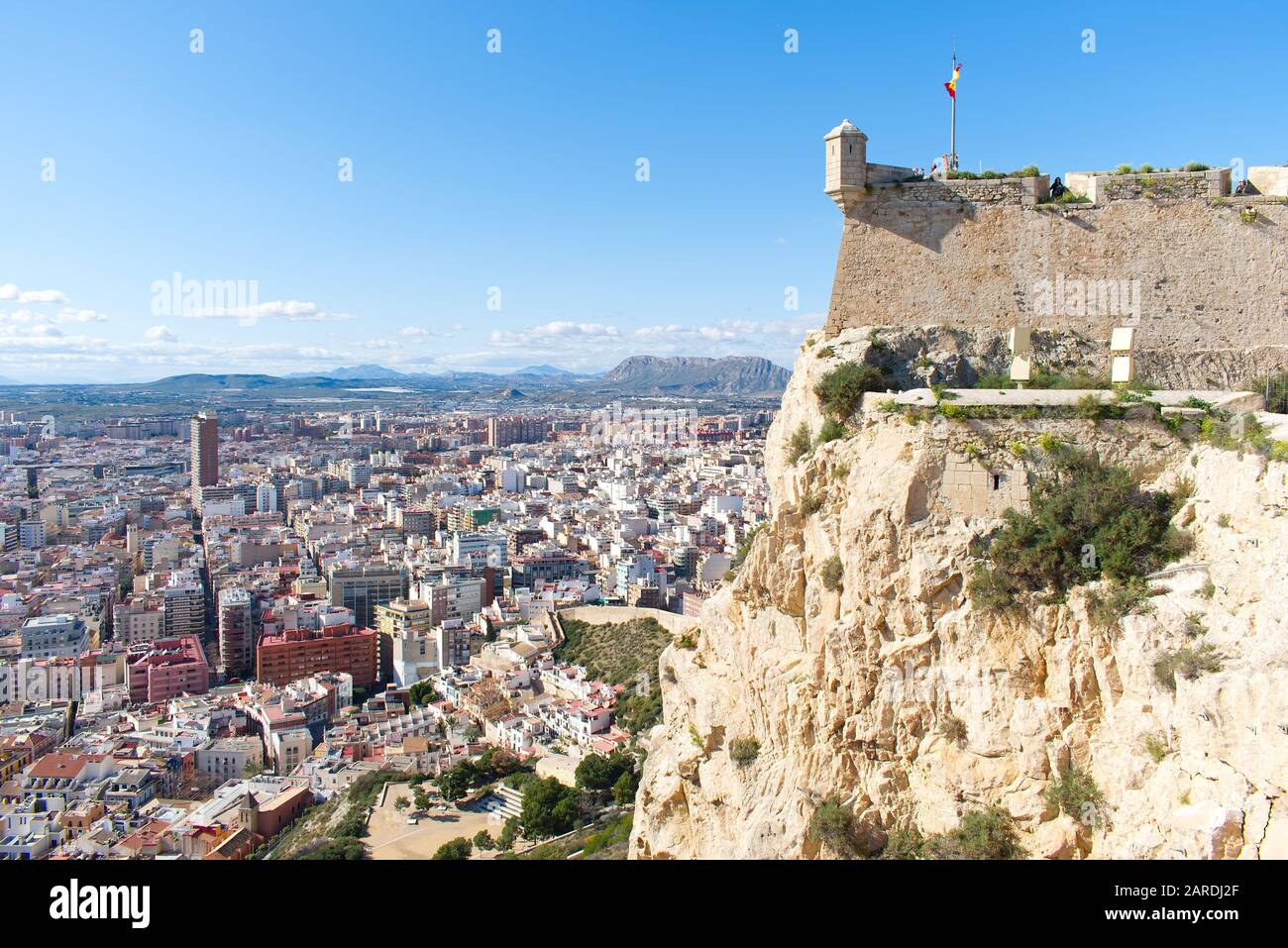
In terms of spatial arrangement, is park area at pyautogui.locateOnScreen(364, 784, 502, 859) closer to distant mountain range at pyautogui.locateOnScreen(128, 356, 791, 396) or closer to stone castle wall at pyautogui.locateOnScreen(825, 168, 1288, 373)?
stone castle wall at pyautogui.locateOnScreen(825, 168, 1288, 373)

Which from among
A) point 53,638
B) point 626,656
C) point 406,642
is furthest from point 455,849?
point 53,638

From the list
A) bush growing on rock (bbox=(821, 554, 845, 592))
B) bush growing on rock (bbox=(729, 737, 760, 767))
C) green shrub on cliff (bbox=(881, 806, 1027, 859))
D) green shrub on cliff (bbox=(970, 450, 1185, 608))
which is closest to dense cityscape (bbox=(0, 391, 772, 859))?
bush growing on rock (bbox=(729, 737, 760, 767))

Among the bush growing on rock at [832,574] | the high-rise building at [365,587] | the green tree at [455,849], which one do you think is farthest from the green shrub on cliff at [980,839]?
the high-rise building at [365,587]

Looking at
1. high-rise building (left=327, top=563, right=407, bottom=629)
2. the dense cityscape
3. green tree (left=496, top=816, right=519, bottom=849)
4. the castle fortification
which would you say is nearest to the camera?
the castle fortification

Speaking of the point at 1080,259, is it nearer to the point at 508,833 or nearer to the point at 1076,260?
the point at 1076,260

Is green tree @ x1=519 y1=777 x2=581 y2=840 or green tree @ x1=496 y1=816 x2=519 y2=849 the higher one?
green tree @ x1=519 y1=777 x2=581 y2=840

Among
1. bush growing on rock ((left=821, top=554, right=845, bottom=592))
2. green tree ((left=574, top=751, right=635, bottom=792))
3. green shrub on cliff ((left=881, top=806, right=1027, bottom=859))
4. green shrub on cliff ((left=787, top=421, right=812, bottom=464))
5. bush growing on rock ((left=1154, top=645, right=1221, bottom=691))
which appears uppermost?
green shrub on cliff ((left=787, top=421, right=812, bottom=464))

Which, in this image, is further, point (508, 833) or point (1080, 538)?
point (508, 833)
